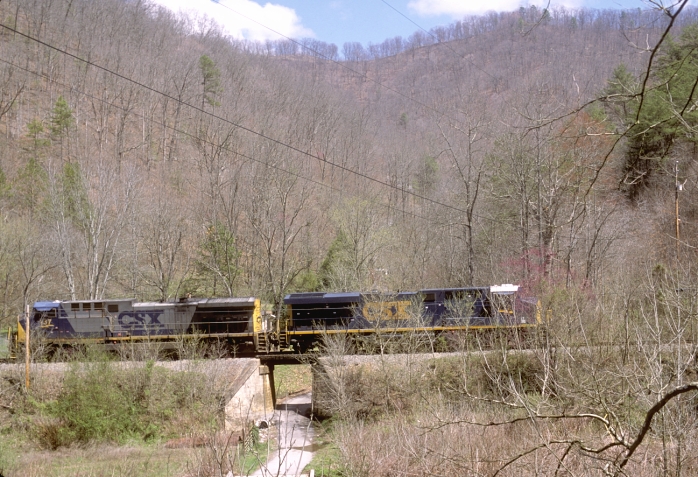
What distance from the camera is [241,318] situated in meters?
27.1

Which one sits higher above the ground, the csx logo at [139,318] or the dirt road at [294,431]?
the csx logo at [139,318]

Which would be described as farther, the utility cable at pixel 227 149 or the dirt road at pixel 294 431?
the utility cable at pixel 227 149

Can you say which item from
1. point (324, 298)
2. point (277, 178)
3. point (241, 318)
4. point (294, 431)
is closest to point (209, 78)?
point (277, 178)

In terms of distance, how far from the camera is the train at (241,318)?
26328mm

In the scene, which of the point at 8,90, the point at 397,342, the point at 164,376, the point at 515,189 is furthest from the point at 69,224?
the point at 8,90

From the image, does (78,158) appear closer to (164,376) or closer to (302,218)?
(302,218)

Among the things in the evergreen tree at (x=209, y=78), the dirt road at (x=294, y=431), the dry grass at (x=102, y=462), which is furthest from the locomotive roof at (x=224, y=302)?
the evergreen tree at (x=209, y=78)

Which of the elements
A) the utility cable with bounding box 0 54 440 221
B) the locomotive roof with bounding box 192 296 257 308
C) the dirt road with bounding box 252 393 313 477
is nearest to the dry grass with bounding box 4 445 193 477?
the dirt road with bounding box 252 393 313 477

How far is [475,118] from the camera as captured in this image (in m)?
40.8

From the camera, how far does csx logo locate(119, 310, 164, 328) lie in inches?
1061

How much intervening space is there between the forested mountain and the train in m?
5.54

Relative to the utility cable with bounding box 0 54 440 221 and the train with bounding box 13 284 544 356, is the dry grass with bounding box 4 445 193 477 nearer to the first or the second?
the train with bounding box 13 284 544 356

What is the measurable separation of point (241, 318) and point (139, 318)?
4.61m

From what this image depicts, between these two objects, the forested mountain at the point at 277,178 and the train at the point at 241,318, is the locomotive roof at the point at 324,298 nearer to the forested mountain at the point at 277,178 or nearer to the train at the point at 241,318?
the train at the point at 241,318
